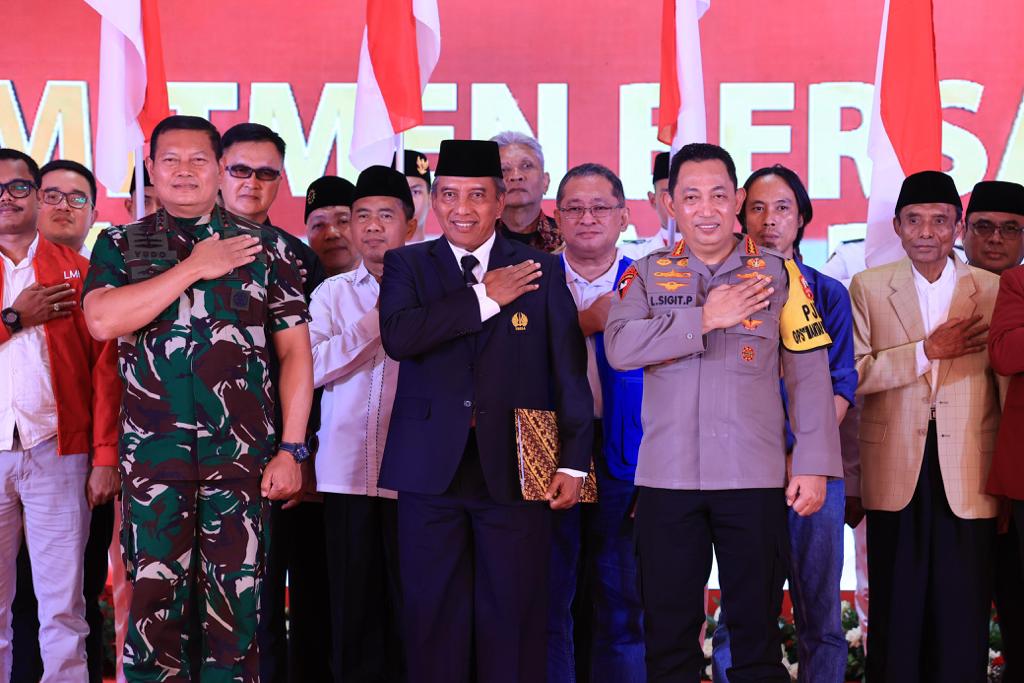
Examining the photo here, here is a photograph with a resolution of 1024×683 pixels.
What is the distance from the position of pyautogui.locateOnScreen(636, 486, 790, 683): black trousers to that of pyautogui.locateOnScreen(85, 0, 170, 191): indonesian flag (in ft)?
8.45

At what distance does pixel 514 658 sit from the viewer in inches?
129

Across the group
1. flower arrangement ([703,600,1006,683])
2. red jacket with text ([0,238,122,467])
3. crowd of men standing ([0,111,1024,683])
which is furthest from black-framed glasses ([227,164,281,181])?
flower arrangement ([703,600,1006,683])

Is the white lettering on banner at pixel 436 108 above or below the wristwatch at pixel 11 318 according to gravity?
above

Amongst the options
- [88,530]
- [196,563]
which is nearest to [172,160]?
[196,563]

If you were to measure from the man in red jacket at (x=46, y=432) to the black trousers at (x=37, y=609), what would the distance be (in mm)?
286

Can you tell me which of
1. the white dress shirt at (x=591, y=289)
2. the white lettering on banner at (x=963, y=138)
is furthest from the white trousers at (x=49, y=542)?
the white lettering on banner at (x=963, y=138)

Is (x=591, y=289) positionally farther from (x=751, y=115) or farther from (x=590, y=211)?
(x=751, y=115)

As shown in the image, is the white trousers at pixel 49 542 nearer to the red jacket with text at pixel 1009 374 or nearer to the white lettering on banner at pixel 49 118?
the white lettering on banner at pixel 49 118

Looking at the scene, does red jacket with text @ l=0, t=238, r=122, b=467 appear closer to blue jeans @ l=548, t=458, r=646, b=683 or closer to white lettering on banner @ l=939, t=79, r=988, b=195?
blue jeans @ l=548, t=458, r=646, b=683

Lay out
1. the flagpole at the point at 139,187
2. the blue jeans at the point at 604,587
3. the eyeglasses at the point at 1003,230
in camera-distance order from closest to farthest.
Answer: the blue jeans at the point at 604,587
the flagpole at the point at 139,187
the eyeglasses at the point at 1003,230

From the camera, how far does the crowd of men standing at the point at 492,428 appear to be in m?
3.01

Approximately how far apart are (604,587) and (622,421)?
23.4 inches

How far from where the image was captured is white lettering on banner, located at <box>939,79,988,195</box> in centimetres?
585

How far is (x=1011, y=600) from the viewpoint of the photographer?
4035mm
